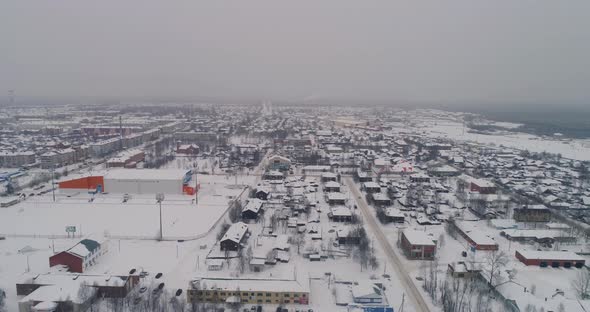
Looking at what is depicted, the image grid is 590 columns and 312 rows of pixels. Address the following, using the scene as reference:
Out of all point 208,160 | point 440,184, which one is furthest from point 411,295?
point 208,160

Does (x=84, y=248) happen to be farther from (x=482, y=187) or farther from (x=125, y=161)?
(x=482, y=187)

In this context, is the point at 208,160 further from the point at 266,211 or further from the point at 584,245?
the point at 584,245

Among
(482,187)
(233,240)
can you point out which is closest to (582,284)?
(482,187)

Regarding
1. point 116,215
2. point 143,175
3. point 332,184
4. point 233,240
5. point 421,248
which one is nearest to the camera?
point 421,248

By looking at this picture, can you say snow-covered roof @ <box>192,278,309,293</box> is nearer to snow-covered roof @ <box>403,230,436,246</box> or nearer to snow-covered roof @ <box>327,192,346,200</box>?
snow-covered roof @ <box>403,230,436,246</box>

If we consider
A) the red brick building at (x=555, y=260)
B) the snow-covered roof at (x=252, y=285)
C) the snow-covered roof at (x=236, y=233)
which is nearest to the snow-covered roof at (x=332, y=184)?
the snow-covered roof at (x=236, y=233)

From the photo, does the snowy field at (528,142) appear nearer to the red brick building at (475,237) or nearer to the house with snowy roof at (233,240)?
the red brick building at (475,237)
